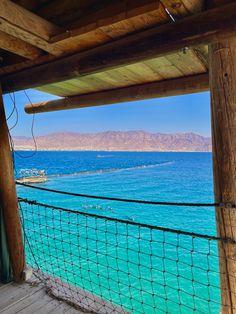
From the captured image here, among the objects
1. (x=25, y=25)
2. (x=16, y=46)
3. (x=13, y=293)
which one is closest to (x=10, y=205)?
(x=13, y=293)

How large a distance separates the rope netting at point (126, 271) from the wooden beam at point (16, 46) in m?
1.21

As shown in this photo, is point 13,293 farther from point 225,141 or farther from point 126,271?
point 126,271

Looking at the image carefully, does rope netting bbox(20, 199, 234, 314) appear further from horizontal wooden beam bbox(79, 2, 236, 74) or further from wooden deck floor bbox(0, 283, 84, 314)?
horizontal wooden beam bbox(79, 2, 236, 74)

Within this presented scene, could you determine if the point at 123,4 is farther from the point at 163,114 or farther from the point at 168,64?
the point at 163,114

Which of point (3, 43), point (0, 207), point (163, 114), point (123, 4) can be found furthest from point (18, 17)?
point (163, 114)

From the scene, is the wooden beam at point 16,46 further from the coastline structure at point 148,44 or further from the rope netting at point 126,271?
the rope netting at point 126,271

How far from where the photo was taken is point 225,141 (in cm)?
114

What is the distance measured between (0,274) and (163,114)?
96636 mm

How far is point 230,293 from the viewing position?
119 centimetres

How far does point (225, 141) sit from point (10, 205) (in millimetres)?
1865

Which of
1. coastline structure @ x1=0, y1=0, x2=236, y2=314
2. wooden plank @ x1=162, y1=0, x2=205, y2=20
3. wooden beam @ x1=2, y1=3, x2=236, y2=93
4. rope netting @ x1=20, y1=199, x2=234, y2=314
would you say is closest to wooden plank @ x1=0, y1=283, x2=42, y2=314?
rope netting @ x1=20, y1=199, x2=234, y2=314

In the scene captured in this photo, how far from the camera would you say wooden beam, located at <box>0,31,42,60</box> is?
1426mm

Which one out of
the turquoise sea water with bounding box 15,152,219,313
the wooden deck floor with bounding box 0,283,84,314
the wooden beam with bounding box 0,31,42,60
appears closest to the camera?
the wooden beam with bounding box 0,31,42,60

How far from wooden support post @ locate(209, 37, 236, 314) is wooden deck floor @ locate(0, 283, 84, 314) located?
1.21 m
